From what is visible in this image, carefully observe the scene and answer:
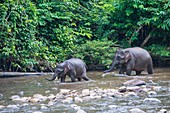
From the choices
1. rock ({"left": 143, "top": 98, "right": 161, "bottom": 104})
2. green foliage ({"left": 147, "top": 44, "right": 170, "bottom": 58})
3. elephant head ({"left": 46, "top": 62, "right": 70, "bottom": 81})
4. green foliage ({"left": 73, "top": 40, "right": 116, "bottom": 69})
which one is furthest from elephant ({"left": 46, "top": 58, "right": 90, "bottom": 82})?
green foliage ({"left": 147, "top": 44, "right": 170, "bottom": 58})

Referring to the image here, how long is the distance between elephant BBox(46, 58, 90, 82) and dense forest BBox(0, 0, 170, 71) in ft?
6.85

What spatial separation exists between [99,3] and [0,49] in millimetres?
5478

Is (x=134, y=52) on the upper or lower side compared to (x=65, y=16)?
lower

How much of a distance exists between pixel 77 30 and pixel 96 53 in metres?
2.29

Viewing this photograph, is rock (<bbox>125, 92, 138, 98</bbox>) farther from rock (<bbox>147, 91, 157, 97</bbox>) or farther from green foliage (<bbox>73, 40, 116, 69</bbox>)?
green foliage (<bbox>73, 40, 116, 69</bbox>)

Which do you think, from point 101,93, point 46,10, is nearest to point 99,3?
point 46,10

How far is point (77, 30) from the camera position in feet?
49.8

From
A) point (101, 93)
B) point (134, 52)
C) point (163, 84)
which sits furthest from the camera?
point (134, 52)

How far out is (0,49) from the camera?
1130 cm

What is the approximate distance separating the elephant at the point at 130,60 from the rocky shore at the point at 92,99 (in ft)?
8.66

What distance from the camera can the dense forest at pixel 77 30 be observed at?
11.8 meters

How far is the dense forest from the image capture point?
38.8ft

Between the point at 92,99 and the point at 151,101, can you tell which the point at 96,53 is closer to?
the point at 92,99

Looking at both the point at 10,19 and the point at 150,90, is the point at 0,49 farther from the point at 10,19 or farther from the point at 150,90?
the point at 150,90
